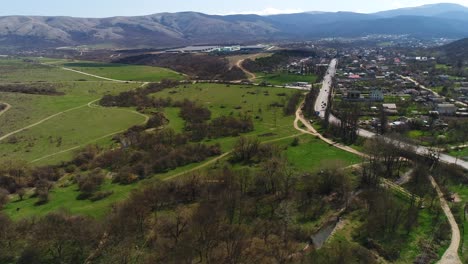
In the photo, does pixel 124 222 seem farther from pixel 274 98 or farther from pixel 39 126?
pixel 274 98

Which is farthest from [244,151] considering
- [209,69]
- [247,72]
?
[209,69]

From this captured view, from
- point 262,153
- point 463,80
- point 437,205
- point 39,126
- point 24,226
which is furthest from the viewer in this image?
point 463,80

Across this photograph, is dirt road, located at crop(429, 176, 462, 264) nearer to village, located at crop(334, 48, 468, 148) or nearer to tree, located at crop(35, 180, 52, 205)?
village, located at crop(334, 48, 468, 148)

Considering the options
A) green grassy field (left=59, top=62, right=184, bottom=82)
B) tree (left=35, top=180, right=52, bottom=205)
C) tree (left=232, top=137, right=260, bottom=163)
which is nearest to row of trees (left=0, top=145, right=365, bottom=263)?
tree (left=35, top=180, right=52, bottom=205)

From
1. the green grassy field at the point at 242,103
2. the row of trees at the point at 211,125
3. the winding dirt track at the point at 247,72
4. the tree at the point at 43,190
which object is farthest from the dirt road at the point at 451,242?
the winding dirt track at the point at 247,72

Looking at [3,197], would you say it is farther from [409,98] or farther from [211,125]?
[409,98]

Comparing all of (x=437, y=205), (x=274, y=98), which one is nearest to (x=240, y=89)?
(x=274, y=98)
